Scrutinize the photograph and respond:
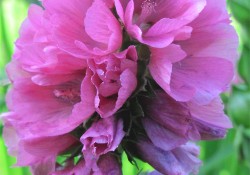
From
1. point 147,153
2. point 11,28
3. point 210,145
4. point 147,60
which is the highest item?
point 147,60

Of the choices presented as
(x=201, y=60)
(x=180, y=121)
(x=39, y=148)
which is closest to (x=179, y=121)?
(x=180, y=121)

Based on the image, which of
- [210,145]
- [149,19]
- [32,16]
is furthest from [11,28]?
[149,19]

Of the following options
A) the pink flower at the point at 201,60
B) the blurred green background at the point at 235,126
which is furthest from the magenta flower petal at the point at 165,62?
the blurred green background at the point at 235,126

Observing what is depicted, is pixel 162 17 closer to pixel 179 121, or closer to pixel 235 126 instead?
pixel 179 121

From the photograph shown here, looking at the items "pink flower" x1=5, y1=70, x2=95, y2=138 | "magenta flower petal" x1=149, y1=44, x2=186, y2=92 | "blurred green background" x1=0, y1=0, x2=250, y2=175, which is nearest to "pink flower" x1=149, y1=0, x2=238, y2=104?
"magenta flower petal" x1=149, y1=44, x2=186, y2=92

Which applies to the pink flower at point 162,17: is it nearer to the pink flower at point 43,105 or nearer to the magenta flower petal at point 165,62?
the magenta flower petal at point 165,62

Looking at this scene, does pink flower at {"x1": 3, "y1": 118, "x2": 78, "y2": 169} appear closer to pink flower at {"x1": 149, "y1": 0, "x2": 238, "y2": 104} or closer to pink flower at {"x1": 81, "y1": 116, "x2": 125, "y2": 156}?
pink flower at {"x1": 81, "y1": 116, "x2": 125, "y2": 156}

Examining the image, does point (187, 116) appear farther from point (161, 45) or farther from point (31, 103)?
point (31, 103)
